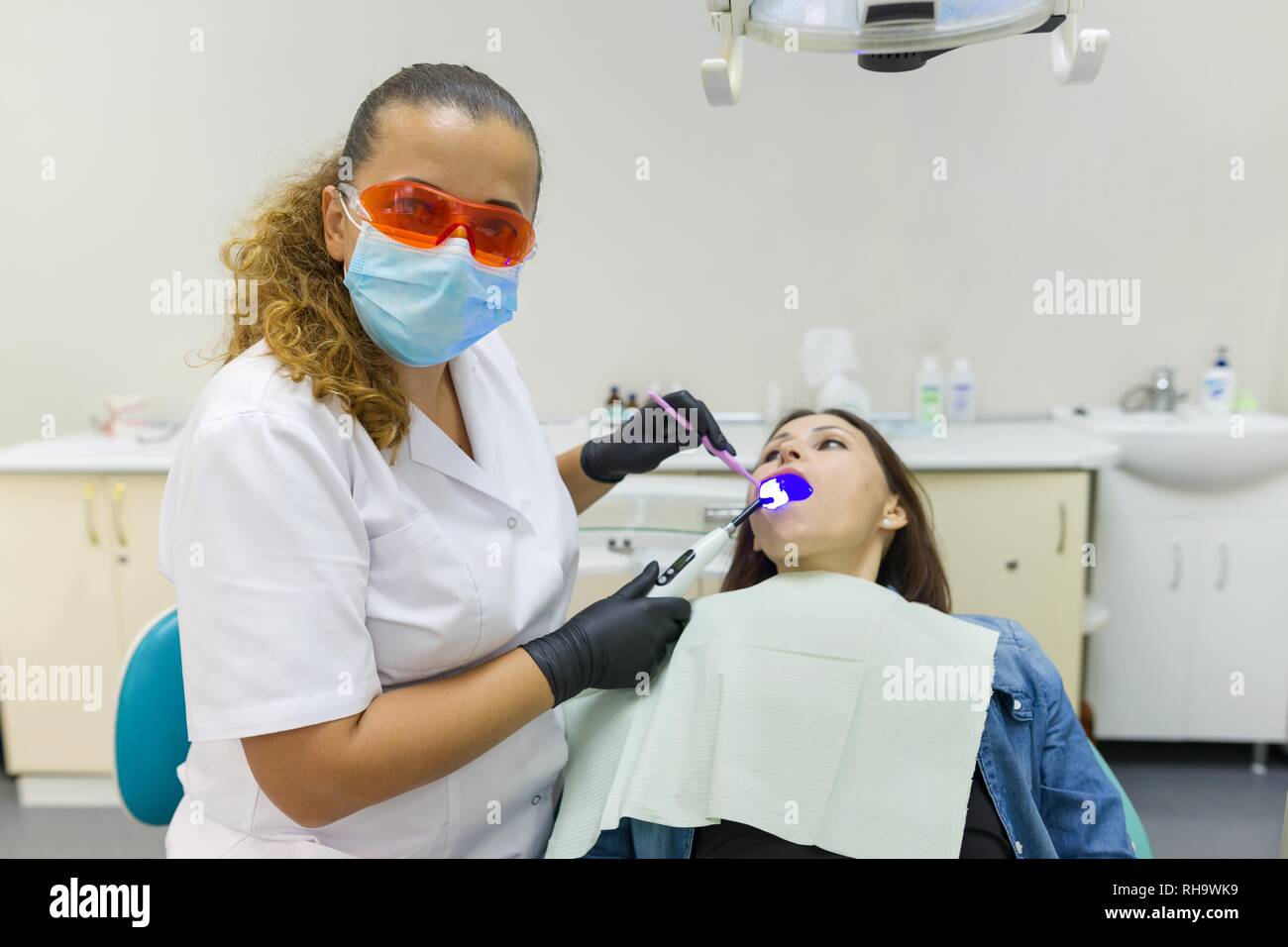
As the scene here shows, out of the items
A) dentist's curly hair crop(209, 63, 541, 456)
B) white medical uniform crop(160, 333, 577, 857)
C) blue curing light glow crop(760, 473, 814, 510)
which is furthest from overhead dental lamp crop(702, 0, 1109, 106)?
blue curing light glow crop(760, 473, 814, 510)

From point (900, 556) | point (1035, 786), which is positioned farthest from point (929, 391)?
point (1035, 786)

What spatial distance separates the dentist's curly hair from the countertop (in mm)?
1034

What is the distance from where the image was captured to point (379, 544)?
902 mm

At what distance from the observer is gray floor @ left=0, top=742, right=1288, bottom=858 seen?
78.5 inches

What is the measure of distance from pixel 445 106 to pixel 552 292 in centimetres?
161

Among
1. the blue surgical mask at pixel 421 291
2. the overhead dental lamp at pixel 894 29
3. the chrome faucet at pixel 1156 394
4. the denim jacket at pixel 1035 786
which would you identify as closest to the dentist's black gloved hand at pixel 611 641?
the denim jacket at pixel 1035 786

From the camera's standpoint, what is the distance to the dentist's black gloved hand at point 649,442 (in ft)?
4.39

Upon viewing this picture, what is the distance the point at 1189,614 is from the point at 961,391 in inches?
30.6

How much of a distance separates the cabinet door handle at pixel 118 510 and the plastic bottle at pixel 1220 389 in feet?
8.90

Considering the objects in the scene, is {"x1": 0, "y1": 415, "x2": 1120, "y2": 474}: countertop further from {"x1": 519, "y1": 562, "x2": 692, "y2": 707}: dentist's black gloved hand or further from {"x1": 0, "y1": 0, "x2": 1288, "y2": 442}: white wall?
{"x1": 519, "y1": 562, "x2": 692, "y2": 707}: dentist's black gloved hand

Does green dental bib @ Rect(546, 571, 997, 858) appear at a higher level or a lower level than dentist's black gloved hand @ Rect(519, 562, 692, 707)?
lower

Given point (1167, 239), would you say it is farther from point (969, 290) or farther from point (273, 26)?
point (273, 26)

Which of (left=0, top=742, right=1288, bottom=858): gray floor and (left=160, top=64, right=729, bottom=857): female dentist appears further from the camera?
(left=0, top=742, right=1288, bottom=858): gray floor

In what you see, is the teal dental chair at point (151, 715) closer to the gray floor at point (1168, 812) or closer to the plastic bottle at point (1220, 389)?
the gray floor at point (1168, 812)
